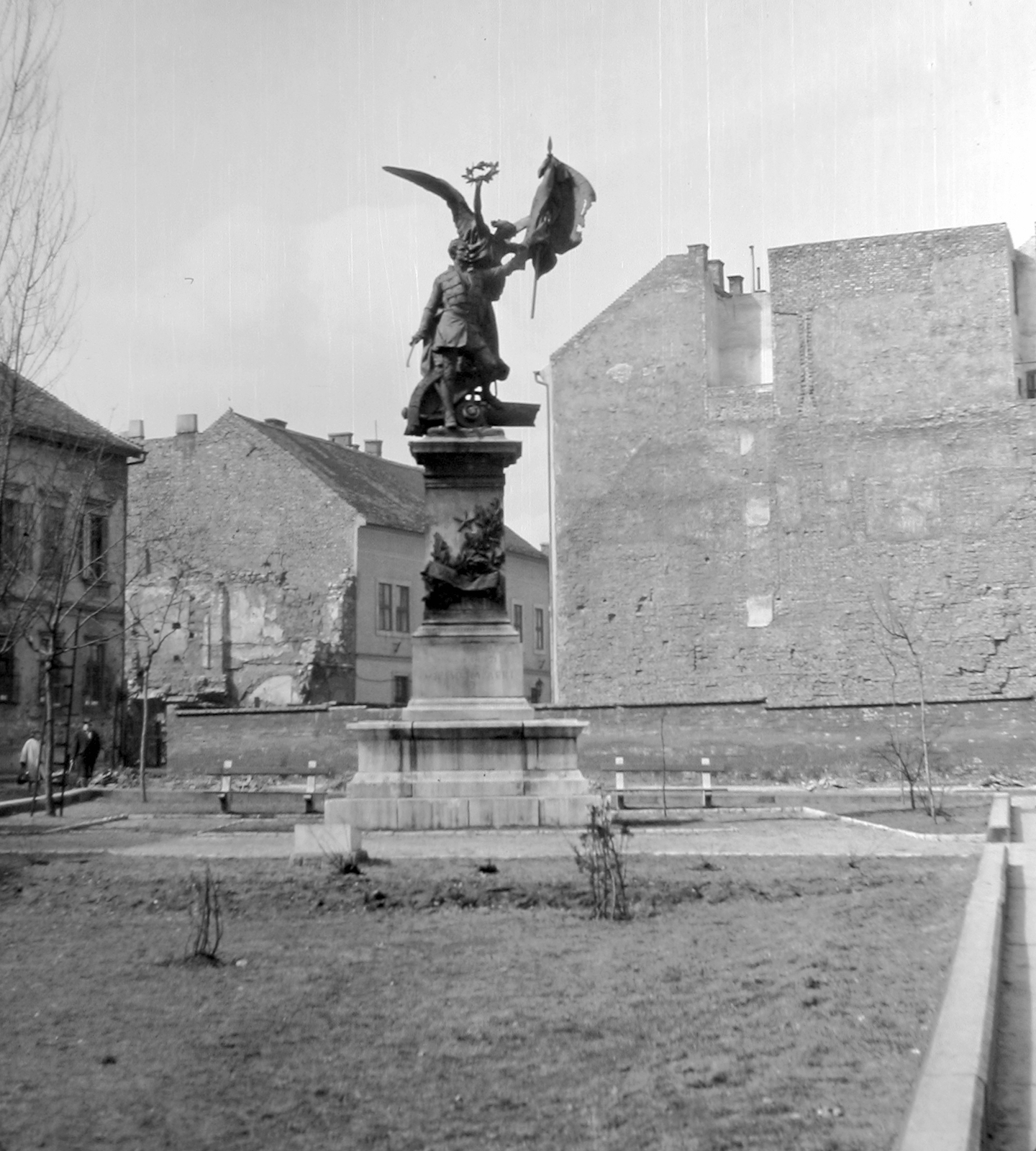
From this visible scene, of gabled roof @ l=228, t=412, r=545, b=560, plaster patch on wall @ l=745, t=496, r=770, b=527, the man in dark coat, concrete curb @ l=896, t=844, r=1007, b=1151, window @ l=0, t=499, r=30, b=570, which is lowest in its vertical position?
concrete curb @ l=896, t=844, r=1007, b=1151

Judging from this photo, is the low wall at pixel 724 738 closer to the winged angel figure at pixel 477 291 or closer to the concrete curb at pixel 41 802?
the concrete curb at pixel 41 802

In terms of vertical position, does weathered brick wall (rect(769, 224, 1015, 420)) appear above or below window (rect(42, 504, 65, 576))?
above

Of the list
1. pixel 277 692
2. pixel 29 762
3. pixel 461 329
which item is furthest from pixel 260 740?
pixel 277 692

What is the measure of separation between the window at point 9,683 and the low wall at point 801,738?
42.6 ft

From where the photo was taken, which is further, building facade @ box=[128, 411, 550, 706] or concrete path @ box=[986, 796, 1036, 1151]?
building facade @ box=[128, 411, 550, 706]

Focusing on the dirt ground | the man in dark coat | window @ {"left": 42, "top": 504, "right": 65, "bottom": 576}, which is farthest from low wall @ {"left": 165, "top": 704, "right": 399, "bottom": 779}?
the dirt ground

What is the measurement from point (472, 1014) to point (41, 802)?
15945 millimetres

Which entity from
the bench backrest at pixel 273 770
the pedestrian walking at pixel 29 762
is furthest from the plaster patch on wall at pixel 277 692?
the bench backrest at pixel 273 770

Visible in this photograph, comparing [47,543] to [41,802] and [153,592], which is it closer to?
[41,802]

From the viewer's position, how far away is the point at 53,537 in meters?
18.5

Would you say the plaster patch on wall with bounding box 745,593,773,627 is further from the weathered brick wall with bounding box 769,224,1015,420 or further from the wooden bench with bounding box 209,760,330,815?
the wooden bench with bounding box 209,760,330,815

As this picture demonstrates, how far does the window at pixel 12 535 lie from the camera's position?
13073 mm

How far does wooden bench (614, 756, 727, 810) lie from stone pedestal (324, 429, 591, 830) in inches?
194

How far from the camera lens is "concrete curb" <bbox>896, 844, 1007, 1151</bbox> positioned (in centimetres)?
377
